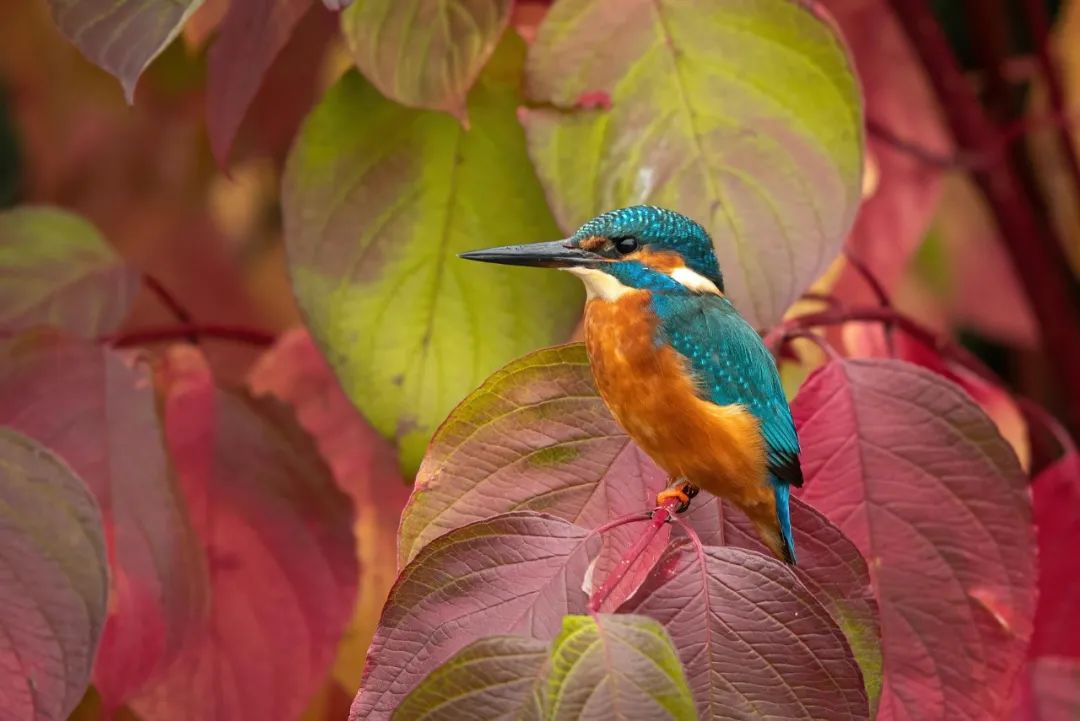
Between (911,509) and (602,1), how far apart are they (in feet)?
1.12

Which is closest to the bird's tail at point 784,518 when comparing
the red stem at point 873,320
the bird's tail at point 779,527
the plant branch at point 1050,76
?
the bird's tail at point 779,527

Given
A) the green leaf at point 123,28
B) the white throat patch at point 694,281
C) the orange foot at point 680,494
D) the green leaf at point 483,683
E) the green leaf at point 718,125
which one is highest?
the green leaf at point 123,28

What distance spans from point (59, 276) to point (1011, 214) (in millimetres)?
789

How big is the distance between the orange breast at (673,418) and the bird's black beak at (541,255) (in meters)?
0.04

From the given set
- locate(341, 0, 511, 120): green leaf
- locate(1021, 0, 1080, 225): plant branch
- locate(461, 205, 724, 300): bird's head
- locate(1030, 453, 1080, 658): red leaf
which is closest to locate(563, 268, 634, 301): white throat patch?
locate(461, 205, 724, 300): bird's head

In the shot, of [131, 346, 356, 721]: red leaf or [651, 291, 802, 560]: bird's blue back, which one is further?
[131, 346, 356, 721]: red leaf

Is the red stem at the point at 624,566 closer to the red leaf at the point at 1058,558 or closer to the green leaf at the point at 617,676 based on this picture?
the green leaf at the point at 617,676

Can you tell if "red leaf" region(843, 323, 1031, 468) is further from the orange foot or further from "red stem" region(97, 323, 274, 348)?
"red stem" region(97, 323, 274, 348)

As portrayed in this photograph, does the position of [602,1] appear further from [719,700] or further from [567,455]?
[719,700]

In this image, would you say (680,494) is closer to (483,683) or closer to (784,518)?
(784,518)

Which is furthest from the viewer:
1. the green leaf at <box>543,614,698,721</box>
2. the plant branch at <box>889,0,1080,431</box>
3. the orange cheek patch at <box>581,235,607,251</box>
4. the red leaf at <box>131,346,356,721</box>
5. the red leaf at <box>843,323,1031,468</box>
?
the plant branch at <box>889,0,1080,431</box>

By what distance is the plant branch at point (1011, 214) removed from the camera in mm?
1123

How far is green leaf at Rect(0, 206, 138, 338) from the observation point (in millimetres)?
888

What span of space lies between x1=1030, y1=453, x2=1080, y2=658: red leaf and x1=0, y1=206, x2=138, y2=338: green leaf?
2.04 feet
